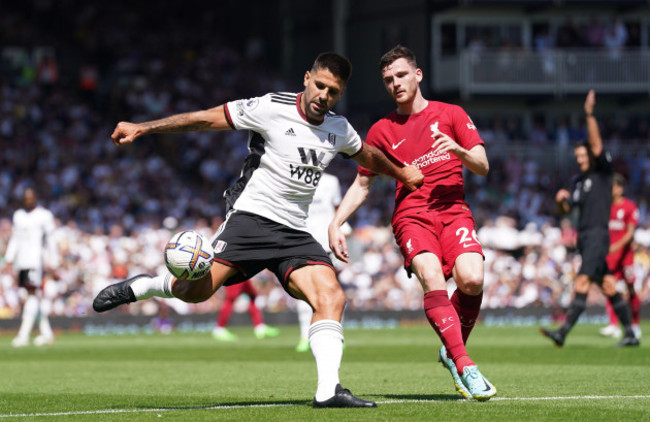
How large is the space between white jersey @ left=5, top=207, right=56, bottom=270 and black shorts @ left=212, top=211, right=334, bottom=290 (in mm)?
12912

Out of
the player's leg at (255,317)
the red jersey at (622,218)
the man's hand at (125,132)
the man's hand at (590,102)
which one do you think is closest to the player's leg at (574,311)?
the man's hand at (590,102)

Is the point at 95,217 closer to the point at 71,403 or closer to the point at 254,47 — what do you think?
the point at 254,47

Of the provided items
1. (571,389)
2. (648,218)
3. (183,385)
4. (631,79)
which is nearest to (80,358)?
(183,385)

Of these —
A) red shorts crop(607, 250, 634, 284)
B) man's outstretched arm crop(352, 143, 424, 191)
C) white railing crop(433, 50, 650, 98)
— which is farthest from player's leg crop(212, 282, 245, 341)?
white railing crop(433, 50, 650, 98)

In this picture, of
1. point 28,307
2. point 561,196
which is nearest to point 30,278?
point 28,307

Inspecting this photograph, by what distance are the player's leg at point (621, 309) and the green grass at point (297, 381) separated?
286 millimetres

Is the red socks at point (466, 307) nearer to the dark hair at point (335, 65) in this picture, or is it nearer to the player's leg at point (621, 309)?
the dark hair at point (335, 65)

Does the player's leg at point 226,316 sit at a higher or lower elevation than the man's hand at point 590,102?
lower

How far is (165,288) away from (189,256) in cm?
57

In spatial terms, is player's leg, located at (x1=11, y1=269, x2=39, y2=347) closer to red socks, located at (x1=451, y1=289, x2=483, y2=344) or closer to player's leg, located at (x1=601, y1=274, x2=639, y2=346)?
player's leg, located at (x1=601, y1=274, x2=639, y2=346)

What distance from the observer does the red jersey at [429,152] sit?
1016cm

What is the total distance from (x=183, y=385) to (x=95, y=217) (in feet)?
62.8

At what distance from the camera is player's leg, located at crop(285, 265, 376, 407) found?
8.93 metres

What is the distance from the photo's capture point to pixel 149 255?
92.8 feet
